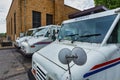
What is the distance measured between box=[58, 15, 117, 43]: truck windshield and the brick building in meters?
15.6

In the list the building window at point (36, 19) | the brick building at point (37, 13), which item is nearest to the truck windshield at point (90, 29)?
the brick building at point (37, 13)

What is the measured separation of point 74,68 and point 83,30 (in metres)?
1.42

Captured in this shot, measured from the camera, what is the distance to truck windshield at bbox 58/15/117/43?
9.47 feet

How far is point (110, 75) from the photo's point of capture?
2445 mm

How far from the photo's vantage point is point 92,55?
237cm

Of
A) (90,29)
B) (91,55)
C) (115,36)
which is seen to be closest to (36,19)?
(90,29)

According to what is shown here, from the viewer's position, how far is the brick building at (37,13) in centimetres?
1902

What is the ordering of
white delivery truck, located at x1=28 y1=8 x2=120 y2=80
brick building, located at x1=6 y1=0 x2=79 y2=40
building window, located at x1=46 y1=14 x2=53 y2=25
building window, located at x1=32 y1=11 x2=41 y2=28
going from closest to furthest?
1. white delivery truck, located at x1=28 y1=8 x2=120 y2=80
2. brick building, located at x1=6 y1=0 x2=79 y2=40
3. building window, located at x1=32 y1=11 x2=41 y2=28
4. building window, located at x1=46 y1=14 x2=53 y2=25

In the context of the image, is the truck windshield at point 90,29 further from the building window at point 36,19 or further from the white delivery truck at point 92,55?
the building window at point 36,19

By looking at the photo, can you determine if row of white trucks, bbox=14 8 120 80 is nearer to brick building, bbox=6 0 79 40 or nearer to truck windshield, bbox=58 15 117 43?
truck windshield, bbox=58 15 117 43

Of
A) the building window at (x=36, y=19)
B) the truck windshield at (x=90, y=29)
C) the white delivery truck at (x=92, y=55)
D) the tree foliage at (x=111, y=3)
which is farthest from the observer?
the building window at (x=36, y=19)

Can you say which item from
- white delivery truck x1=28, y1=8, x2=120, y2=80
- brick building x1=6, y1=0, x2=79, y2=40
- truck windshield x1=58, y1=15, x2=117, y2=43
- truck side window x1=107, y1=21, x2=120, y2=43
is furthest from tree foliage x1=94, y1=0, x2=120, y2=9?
truck side window x1=107, y1=21, x2=120, y2=43

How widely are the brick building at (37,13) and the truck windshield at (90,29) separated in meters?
15.6

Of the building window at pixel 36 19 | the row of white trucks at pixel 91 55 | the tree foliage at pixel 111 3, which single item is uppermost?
the tree foliage at pixel 111 3
